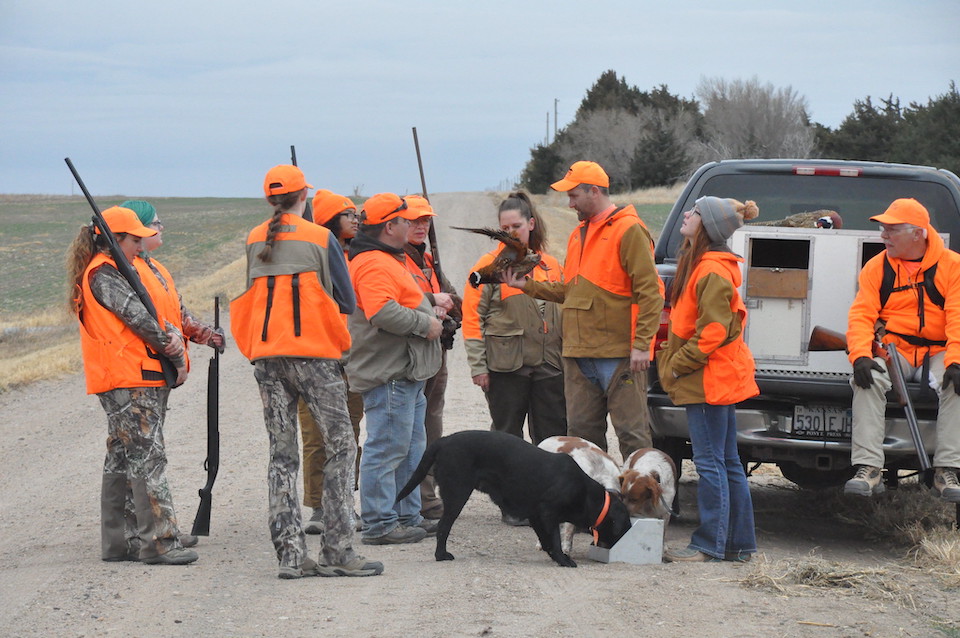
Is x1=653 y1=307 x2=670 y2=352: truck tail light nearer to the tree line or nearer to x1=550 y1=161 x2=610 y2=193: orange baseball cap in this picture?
x1=550 y1=161 x2=610 y2=193: orange baseball cap

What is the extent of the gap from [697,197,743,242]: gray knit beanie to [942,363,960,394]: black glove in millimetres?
1423

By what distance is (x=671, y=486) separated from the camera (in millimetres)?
6461

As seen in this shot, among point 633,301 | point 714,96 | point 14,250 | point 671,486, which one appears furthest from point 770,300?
point 714,96

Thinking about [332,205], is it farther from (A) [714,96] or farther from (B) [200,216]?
(A) [714,96]

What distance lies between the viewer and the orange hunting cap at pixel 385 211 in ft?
21.0

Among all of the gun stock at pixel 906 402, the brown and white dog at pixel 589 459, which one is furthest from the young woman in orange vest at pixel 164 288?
the gun stock at pixel 906 402

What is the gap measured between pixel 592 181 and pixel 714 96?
231ft

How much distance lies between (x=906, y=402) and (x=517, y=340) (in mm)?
2348

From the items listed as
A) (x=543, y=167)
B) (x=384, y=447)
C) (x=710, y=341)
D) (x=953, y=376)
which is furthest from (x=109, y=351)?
(x=543, y=167)

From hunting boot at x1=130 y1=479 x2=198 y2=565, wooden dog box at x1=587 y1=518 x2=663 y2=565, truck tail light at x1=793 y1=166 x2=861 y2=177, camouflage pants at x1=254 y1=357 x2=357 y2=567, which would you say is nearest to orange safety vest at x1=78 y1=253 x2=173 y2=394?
hunting boot at x1=130 y1=479 x2=198 y2=565

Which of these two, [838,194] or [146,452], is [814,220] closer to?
[838,194]

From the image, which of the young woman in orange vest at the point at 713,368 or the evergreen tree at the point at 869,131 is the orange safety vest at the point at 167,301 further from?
the evergreen tree at the point at 869,131

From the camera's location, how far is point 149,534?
596 centimetres

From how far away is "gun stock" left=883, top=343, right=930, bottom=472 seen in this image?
612cm
